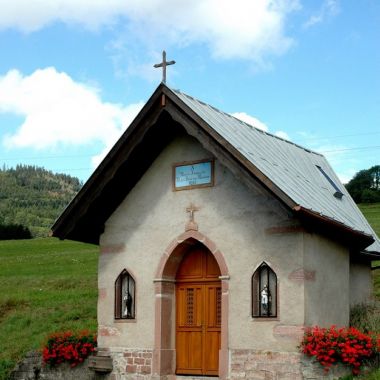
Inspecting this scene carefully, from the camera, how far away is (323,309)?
15227 millimetres

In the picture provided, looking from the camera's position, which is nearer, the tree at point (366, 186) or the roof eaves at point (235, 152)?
the roof eaves at point (235, 152)

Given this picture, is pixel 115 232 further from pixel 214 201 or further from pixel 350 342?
pixel 350 342

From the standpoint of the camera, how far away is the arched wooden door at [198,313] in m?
16.0

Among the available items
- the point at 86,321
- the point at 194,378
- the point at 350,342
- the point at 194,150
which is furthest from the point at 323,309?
the point at 86,321

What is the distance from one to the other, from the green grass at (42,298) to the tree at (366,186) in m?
25.3

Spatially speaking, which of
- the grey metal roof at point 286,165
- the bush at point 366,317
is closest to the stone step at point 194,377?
the bush at point 366,317

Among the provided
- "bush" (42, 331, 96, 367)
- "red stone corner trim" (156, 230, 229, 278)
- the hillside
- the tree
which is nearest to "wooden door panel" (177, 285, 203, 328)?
"red stone corner trim" (156, 230, 229, 278)

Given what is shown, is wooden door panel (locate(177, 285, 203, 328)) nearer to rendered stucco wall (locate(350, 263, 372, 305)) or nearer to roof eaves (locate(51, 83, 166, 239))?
roof eaves (locate(51, 83, 166, 239))

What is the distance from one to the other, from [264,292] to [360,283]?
4.56m

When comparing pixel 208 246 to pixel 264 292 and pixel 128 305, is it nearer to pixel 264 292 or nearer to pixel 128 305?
pixel 264 292

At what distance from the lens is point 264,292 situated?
14938 millimetres

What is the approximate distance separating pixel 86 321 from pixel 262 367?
36.5 ft

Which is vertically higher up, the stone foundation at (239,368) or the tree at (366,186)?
the tree at (366,186)

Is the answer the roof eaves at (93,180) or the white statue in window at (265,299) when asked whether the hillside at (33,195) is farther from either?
the white statue in window at (265,299)
